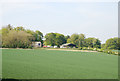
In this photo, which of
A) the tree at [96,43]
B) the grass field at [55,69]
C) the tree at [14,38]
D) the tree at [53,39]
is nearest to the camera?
the grass field at [55,69]

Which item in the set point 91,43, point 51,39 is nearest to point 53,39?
Answer: point 51,39

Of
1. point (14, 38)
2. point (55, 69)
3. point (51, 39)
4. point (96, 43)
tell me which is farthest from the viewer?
point (51, 39)

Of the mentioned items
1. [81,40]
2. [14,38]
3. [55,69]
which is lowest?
[55,69]

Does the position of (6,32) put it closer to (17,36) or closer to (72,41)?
(17,36)

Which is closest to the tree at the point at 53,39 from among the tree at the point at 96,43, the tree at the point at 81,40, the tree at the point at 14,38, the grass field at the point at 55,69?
the tree at the point at 81,40

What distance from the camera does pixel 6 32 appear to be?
165ft

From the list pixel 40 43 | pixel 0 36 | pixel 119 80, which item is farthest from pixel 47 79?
pixel 40 43

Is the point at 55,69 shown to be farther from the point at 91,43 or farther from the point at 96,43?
the point at 96,43

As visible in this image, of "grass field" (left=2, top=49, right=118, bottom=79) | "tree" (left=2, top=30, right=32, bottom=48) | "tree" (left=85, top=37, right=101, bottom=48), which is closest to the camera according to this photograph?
"grass field" (left=2, top=49, right=118, bottom=79)

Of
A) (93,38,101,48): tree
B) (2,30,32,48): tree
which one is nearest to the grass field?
(2,30,32,48): tree

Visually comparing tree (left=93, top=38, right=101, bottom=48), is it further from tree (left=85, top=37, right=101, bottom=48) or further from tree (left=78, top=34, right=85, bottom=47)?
tree (left=78, top=34, right=85, bottom=47)

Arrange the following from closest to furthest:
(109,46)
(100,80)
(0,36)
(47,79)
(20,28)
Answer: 1. (47,79)
2. (100,80)
3. (0,36)
4. (20,28)
5. (109,46)

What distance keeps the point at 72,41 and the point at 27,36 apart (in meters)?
24.4

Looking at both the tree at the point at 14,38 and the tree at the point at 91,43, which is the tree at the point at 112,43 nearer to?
the tree at the point at 91,43
